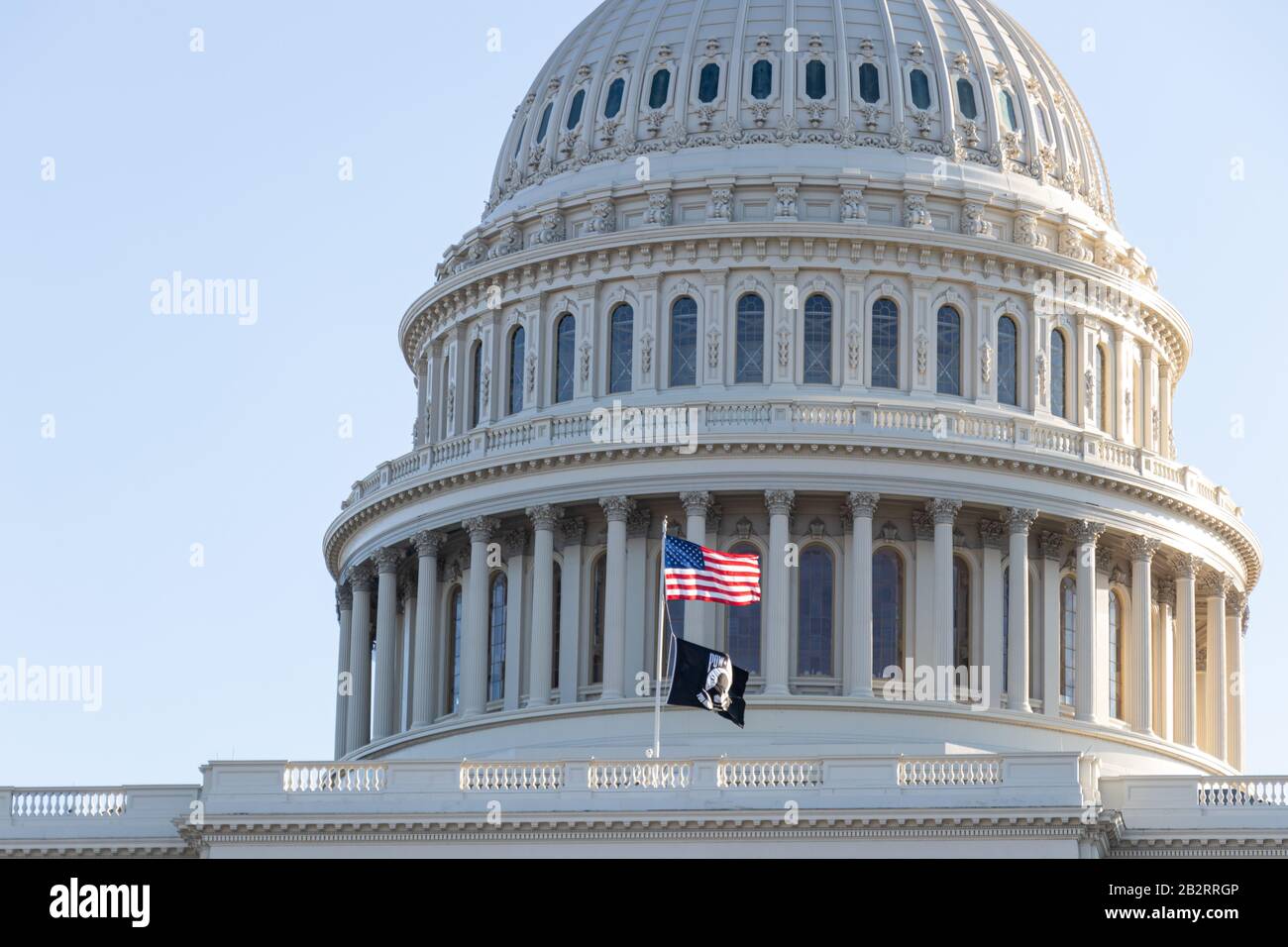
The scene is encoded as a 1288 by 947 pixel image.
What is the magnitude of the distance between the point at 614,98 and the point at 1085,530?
55.2 ft

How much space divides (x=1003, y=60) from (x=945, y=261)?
23.7 ft

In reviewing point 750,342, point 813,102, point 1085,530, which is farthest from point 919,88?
point 1085,530

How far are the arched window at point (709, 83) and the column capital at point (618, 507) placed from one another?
38.1 ft

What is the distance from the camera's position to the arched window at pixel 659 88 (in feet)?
286

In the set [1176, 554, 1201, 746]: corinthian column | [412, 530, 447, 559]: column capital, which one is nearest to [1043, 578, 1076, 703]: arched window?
[1176, 554, 1201, 746]: corinthian column

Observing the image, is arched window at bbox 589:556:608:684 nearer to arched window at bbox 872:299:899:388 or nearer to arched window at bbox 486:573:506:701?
arched window at bbox 486:573:506:701

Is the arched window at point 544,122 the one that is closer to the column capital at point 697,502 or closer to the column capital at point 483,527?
the column capital at point 483,527

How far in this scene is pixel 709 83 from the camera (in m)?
86.9

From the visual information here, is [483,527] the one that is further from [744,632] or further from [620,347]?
[744,632]

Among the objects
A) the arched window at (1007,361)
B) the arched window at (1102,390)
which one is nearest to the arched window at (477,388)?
the arched window at (1007,361)

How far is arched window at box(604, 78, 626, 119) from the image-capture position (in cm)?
8800

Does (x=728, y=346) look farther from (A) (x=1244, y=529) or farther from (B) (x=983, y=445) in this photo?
(A) (x=1244, y=529)

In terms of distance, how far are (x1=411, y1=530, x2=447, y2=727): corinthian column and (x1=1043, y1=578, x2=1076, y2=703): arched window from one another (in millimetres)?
15101

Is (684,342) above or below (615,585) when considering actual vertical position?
above
